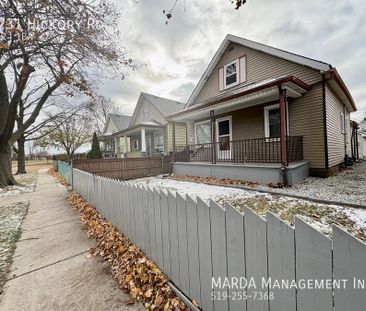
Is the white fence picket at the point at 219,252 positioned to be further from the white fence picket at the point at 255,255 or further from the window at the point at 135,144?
the window at the point at 135,144

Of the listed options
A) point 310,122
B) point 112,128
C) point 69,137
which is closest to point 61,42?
point 310,122

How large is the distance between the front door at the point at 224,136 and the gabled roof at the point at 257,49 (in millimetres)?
3354

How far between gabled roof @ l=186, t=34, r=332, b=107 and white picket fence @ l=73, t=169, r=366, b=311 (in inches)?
365

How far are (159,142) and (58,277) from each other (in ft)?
53.7

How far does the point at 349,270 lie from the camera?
975 mm

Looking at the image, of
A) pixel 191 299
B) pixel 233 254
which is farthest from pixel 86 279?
pixel 233 254

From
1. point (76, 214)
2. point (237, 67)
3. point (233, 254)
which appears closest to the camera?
point (233, 254)

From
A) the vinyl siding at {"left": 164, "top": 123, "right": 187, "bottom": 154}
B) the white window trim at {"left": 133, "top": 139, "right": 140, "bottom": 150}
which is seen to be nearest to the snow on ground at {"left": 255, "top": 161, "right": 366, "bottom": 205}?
the vinyl siding at {"left": 164, "top": 123, "right": 187, "bottom": 154}

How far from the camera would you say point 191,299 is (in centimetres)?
203

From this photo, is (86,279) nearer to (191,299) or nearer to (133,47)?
Answer: (191,299)

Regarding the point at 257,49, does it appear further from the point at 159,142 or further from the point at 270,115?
the point at 159,142

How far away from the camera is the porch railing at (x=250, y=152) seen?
27.3 feet

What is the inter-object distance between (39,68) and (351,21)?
14.2 metres

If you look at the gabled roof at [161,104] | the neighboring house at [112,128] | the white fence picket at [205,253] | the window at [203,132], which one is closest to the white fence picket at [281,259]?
the white fence picket at [205,253]
